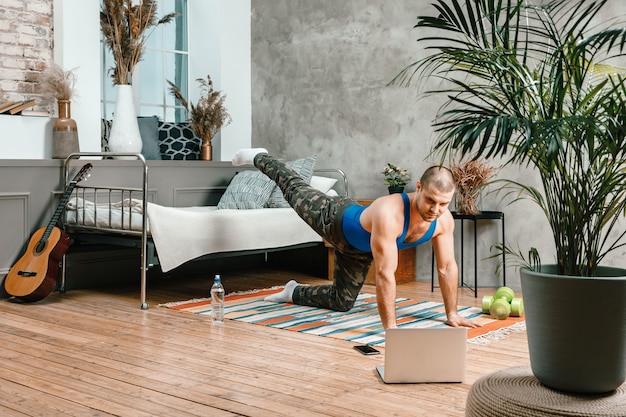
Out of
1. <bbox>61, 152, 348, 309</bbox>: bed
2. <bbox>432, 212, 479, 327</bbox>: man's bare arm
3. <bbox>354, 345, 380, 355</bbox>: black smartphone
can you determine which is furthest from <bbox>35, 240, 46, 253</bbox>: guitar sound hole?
<bbox>432, 212, 479, 327</bbox>: man's bare arm

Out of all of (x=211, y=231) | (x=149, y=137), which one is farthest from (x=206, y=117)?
(x=211, y=231)

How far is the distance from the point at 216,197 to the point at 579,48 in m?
4.55

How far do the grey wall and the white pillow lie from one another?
0.29 metres

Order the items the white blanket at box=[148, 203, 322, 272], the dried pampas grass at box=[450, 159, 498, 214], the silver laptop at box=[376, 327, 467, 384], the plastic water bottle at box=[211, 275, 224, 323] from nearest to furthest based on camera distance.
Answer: the silver laptop at box=[376, 327, 467, 384], the plastic water bottle at box=[211, 275, 224, 323], the white blanket at box=[148, 203, 322, 272], the dried pampas grass at box=[450, 159, 498, 214]

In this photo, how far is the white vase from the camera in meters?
5.42

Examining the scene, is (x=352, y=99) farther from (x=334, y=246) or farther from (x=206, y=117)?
(x=334, y=246)

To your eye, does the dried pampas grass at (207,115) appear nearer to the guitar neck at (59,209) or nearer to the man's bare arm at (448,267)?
the guitar neck at (59,209)

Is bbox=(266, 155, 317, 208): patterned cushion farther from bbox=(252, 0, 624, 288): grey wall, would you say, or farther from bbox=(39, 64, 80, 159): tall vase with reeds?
bbox=(39, 64, 80, 159): tall vase with reeds

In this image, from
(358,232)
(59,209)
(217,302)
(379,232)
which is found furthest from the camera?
(59,209)

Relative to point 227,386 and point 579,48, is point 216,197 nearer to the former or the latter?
point 227,386

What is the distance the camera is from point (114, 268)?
208 inches

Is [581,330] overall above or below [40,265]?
above

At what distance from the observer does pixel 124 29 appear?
5.50 m

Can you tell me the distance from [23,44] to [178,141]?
151 cm
